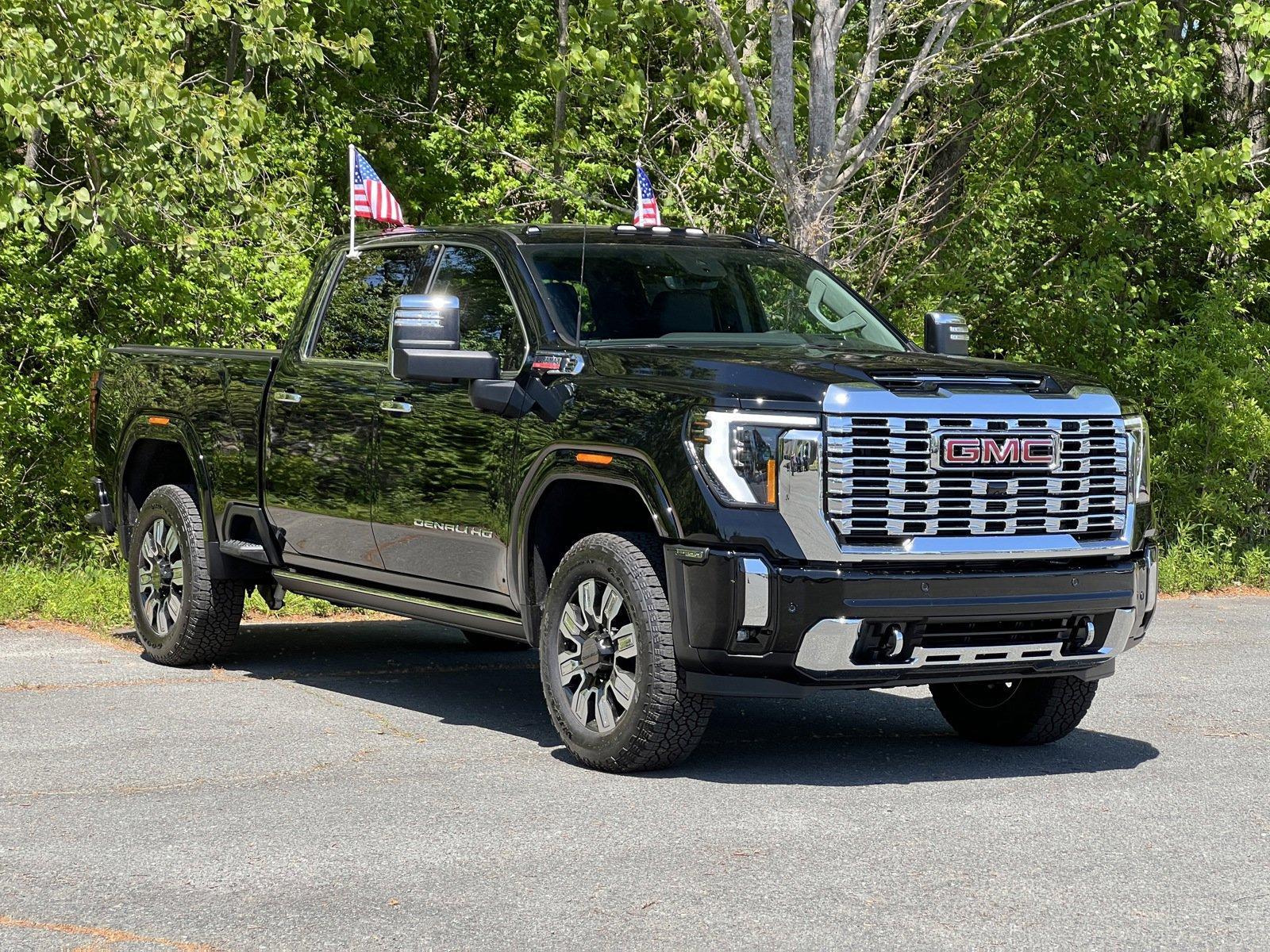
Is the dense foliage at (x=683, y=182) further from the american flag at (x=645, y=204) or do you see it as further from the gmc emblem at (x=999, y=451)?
the gmc emblem at (x=999, y=451)

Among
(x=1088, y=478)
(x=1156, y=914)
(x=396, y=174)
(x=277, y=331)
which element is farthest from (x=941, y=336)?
(x=396, y=174)

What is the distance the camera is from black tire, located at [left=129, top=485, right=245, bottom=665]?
31.3ft

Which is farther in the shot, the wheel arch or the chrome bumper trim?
the wheel arch

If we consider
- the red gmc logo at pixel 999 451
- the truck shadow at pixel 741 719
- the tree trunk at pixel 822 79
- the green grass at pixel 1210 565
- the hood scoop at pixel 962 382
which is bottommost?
the green grass at pixel 1210 565

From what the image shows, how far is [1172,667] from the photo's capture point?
10.3 meters

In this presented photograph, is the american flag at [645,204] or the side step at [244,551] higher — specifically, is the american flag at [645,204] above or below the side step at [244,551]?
above

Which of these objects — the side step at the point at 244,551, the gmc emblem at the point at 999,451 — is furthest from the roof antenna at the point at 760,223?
the side step at the point at 244,551

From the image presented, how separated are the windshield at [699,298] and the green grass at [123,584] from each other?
4.82 meters

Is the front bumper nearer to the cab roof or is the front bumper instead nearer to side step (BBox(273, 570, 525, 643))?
side step (BBox(273, 570, 525, 643))

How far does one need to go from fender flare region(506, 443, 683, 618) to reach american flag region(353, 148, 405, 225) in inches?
349

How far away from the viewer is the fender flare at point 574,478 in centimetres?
675

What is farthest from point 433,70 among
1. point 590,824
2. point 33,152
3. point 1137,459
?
point 590,824

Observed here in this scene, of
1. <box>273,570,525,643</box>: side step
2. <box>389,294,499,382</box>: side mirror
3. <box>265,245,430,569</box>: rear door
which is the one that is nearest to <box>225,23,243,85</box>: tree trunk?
<box>265,245,430,569</box>: rear door

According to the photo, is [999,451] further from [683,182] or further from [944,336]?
[683,182]
